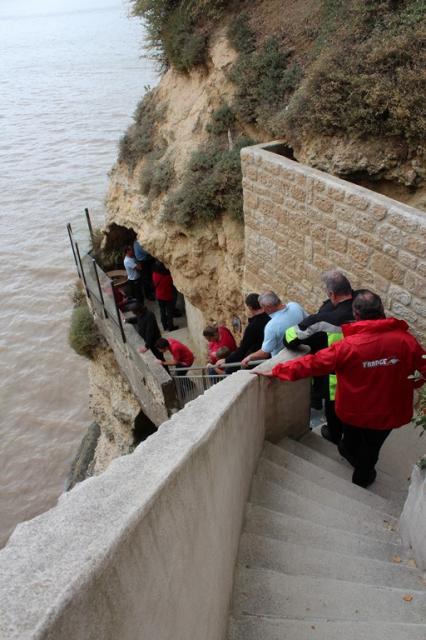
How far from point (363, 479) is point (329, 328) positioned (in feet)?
4.09

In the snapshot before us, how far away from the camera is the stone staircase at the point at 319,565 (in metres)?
2.42

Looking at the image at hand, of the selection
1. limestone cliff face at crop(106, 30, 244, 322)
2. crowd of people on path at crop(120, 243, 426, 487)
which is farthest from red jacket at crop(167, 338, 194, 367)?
crowd of people on path at crop(120, 243, 426, 487)

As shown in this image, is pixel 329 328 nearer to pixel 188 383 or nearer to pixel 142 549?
pixel 142 549

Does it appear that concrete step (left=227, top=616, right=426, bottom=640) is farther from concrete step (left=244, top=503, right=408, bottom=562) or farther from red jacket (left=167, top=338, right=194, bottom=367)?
red jacket (left=167, top=338, right=194, bottom=367)

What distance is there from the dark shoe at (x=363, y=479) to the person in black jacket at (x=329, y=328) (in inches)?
24.1

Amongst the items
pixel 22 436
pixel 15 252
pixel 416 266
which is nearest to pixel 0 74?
pixel 15 252

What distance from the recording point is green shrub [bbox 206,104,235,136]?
8883mm

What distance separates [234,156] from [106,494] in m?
7.17

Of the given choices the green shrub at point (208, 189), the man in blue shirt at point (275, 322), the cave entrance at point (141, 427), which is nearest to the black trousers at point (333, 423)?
the man in blue shirt at point (275, 322)

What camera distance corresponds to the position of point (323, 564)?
286cm

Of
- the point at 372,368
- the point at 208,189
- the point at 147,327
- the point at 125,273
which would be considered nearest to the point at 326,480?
the point at 372,368

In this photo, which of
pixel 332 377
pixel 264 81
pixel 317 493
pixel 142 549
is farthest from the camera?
pixel 264 81

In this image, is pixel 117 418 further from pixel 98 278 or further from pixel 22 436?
pixel 22 436

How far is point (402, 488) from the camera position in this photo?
13.8 ft
